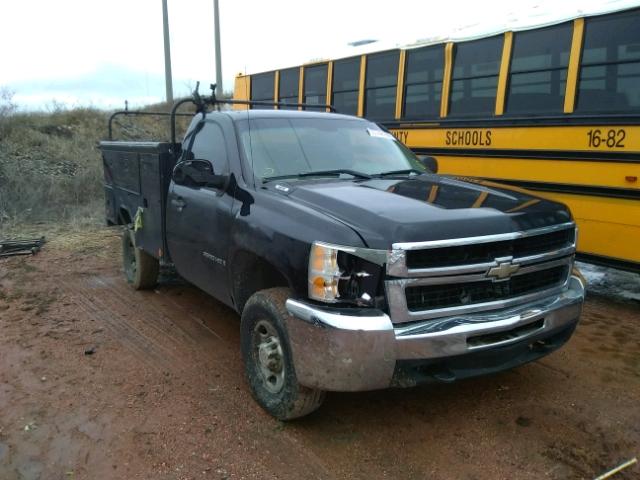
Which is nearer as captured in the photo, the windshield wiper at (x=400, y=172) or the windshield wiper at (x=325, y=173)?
the windshield wiper at (x=325, y=173)

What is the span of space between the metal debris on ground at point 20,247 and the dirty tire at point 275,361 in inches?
223

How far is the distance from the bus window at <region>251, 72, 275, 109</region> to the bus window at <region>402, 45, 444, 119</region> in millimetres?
3264

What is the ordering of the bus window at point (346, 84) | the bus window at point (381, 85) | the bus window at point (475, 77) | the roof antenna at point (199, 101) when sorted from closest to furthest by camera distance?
the roof antenna at point (199, 101) < the bus window at point (475, 77) < the bus window at point (381, 85) < the bus window at point (346, 84)

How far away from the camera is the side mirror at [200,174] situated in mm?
4070

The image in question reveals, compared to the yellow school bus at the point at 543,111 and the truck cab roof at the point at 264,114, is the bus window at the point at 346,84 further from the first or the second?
the truck cab roof at the point at 264,114

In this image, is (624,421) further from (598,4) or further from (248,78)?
(248,78)

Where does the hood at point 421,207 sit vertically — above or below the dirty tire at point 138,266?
above

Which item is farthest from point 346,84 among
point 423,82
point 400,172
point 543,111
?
point 400,172

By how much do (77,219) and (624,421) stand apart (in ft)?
31.3

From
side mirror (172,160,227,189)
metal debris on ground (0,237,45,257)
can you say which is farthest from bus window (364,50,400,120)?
metal debris on ground (0,237,45,257)

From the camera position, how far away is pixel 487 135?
Answer: 22.1 feet

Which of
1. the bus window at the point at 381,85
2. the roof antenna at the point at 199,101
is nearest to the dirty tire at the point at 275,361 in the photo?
the roof antenna at the point at 199,101

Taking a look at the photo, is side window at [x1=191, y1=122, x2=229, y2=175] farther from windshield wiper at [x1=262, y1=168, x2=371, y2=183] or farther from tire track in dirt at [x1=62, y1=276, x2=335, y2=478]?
tire track in dirt at [x1=62, y1=276, x2=335, y2=478]

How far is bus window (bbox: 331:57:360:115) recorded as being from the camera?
8.48 m
